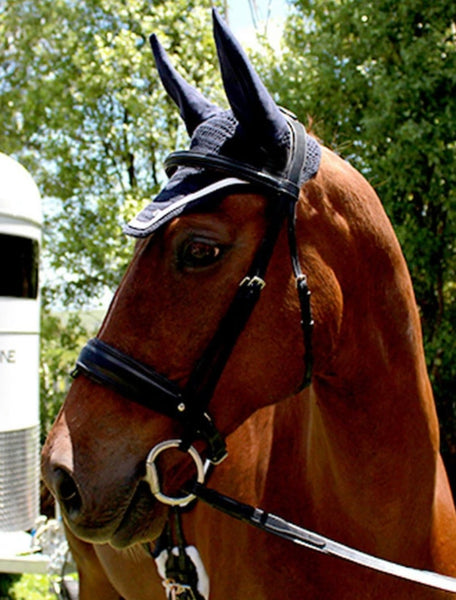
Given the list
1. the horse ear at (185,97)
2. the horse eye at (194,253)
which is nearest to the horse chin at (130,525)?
the horse eye at (194,253)

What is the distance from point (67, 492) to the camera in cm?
151

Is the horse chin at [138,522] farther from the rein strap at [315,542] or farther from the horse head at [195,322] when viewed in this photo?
the rein strap at [315,542]

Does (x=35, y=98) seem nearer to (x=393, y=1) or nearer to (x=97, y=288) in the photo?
(x=97, y=288)

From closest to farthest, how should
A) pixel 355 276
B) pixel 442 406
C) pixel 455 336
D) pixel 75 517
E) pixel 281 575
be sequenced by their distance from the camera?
pixel 75 517 < pixel 355 276 < pixel 281 575 < pixel 455 336 < pixel 442 406

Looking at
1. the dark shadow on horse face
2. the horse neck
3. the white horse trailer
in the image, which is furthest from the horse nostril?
the white horse trailer

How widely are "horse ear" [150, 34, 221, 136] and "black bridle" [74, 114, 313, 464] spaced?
0.82 ft

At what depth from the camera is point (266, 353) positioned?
160 cm

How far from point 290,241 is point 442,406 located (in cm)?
648

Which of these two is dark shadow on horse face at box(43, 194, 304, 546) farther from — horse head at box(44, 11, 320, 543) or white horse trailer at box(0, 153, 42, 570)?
white horse trailer at box(0, 153, 42, 570)

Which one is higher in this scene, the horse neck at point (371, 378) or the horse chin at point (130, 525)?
the horse neck at point (371, 378)

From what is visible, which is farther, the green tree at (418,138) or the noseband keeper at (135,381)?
the green tree at (418,138)

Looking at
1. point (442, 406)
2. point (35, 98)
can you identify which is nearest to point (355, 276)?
point (442, 406)

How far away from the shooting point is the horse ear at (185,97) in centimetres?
186

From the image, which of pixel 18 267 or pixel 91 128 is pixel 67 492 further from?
pixel 91 128
